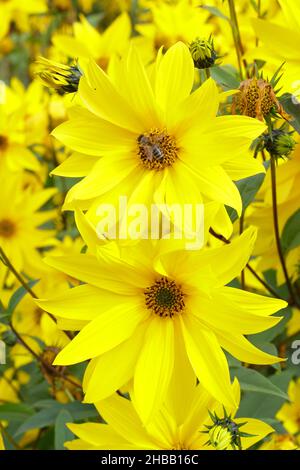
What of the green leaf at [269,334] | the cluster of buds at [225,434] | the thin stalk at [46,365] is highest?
the green leaf at [269,334]

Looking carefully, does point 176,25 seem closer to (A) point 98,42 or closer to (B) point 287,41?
(A) point 98,42

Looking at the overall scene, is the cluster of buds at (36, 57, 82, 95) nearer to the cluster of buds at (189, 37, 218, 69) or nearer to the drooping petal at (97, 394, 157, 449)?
the cluster of buds at (189, 37, 218, 69)

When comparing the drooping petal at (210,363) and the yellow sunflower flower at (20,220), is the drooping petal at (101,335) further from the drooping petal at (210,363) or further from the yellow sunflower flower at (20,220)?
the yellow sunflower flower at (20,220)

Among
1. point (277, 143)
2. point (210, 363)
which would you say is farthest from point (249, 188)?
point (210, 363)

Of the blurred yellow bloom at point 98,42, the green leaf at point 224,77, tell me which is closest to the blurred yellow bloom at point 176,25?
the blurred yellow bloom at point 98,42

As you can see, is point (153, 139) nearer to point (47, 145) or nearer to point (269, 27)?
point (269, 27)
